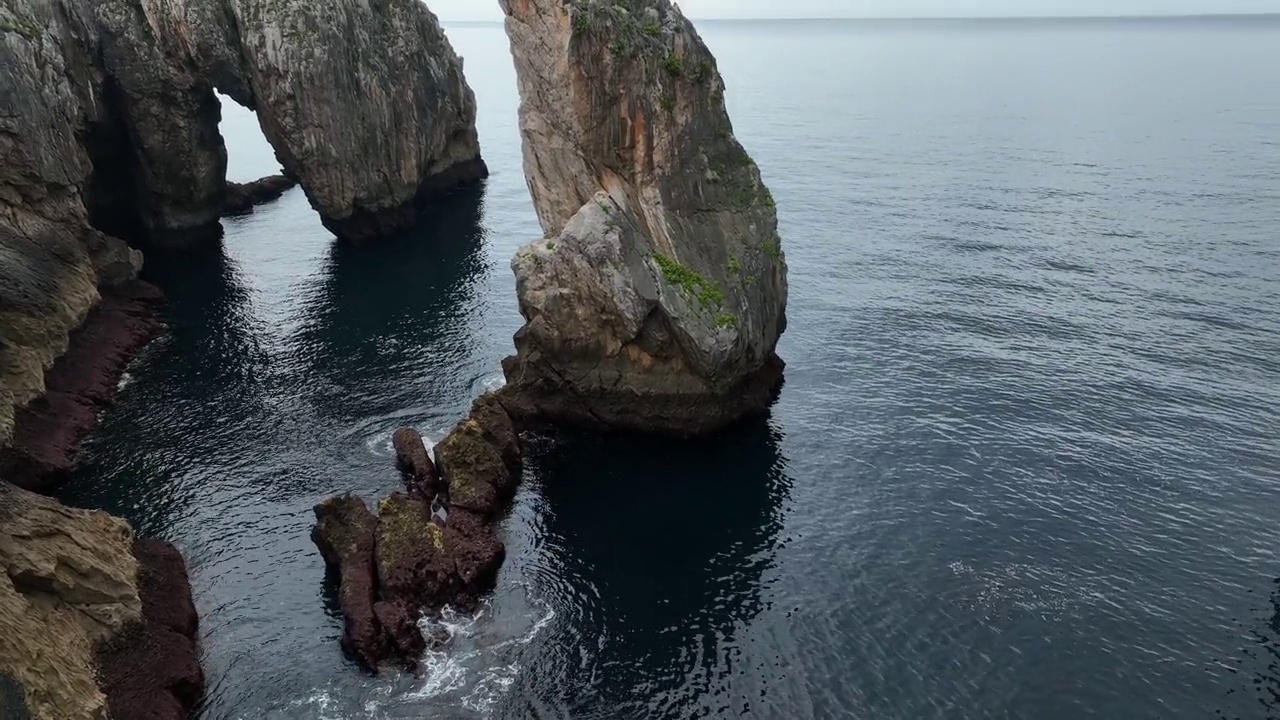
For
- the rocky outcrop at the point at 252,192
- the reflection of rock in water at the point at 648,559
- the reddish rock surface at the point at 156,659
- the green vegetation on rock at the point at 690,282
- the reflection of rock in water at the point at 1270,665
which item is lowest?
the reflection of rock in water at the point at 1270,665

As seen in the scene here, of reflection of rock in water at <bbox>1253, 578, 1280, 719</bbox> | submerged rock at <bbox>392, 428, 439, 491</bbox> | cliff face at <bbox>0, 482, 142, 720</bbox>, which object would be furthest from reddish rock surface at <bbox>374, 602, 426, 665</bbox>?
reflection of rock in water at <bbox>1253, 578, 1280, 719</bbox>

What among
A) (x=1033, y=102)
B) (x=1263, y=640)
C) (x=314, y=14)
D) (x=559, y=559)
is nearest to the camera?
(x=1263, y=640)

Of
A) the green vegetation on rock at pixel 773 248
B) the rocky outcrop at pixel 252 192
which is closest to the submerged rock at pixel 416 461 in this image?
the green vegetation on rock at pixel 773 248

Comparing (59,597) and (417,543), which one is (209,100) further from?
(59,597)

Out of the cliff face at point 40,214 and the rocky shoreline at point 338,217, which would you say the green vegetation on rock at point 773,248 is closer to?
the rocky shoreline at point 338,217

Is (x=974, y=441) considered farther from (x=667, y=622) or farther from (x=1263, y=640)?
(x=667, y=622)

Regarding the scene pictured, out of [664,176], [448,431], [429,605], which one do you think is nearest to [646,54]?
[664,176]
